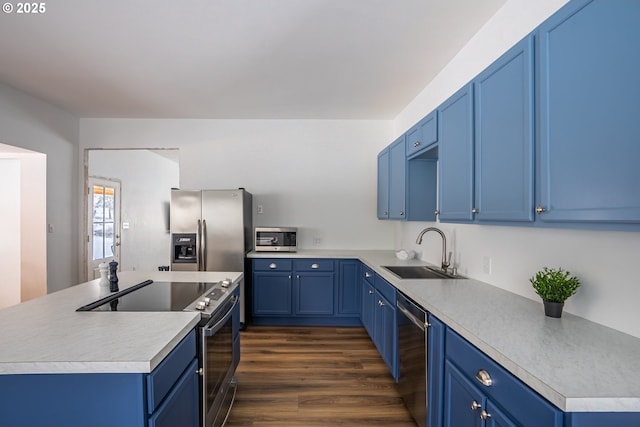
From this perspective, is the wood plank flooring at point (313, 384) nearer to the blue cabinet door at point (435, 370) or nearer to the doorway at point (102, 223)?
the blue cabinet door at point (435, 370)

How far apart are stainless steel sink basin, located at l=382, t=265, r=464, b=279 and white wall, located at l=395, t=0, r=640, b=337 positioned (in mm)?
170

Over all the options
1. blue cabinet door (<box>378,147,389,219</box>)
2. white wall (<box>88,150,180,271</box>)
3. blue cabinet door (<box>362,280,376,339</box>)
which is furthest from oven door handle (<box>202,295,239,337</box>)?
white wall (<box>88,150,180,271</box>)

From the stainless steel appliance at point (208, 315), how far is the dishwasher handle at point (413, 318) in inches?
44.9

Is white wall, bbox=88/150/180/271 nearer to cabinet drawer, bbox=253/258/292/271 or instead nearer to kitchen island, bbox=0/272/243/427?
cabinet drawer, bbox=253/258/292/271

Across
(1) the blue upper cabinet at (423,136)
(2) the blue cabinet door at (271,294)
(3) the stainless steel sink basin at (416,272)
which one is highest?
(1) the blue upper cabinet at (423,136)

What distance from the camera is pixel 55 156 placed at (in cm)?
361

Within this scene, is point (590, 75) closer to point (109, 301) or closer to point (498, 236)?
point (498, 236)

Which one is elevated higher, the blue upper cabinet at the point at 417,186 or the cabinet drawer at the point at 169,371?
the blue upper cabinet at the point at 417,186

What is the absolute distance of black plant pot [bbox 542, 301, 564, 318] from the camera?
51.3 inches

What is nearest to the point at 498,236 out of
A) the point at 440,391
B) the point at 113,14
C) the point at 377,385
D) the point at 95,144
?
the point at 440,391

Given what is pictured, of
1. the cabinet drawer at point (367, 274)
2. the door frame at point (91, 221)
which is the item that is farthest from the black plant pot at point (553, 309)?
the door frame at point (91, 221)

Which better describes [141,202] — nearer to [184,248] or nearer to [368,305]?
[184,248]

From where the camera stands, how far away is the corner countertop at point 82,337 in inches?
36.1

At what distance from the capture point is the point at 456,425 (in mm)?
1320
